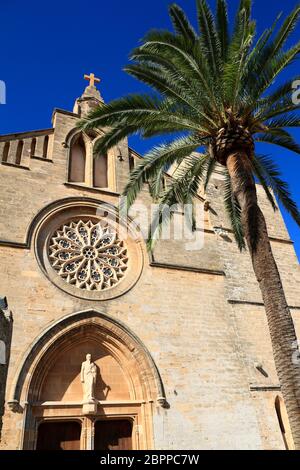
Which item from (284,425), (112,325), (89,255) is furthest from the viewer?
(89,255)

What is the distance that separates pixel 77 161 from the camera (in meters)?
12.0

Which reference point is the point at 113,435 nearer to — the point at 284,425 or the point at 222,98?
the point at 284,425

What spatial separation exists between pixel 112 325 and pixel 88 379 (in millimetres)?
1384

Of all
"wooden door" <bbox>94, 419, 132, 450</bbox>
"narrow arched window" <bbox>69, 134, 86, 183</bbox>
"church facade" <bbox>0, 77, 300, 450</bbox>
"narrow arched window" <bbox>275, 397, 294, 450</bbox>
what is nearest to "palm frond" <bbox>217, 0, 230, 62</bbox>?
"church facade" <bbox>0, 77, 300, 450</bbox>

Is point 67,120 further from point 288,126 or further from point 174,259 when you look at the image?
point 288,126

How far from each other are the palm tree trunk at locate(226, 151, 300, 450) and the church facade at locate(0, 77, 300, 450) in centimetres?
411

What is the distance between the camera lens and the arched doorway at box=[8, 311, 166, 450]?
776cm

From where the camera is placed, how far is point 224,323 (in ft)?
34.0

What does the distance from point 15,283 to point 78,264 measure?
6.11 feet

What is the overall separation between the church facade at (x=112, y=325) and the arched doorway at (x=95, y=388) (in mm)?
26

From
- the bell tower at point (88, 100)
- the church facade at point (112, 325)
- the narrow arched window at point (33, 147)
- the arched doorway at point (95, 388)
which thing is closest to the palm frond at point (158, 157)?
the church facade at point (112, 325)

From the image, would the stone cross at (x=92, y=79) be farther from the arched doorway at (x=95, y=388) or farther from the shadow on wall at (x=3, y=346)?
the shadow on wall at (x=3, y=346)

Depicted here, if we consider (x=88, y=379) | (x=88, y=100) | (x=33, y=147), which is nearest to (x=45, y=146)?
(x=33, y=147)

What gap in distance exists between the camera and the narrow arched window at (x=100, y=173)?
1183 cm
